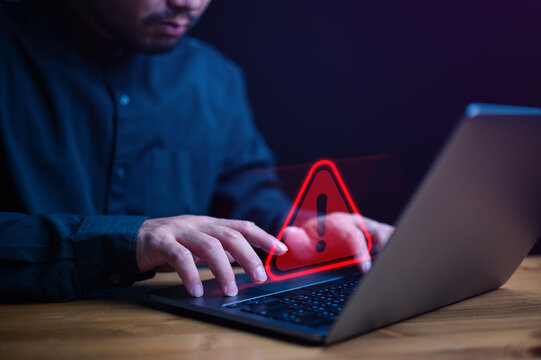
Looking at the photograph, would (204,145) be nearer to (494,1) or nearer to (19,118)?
(19,118)

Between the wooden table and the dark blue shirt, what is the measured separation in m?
0.22

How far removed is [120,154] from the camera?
4.54ft

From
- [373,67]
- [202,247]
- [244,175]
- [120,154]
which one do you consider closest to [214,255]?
[202,247]

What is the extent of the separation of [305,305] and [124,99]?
957mm

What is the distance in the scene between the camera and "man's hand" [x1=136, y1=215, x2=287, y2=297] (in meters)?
0.71

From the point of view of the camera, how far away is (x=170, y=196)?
5.06 ft

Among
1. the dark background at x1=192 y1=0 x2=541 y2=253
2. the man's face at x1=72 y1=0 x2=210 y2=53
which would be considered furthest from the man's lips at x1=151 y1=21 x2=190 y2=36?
the dark background at x1=192 y1=0 x2=541 y2=253

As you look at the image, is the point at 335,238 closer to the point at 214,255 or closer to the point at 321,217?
→ the point at 321,217

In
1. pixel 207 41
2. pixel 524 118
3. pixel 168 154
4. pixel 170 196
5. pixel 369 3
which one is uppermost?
pixel 369 3

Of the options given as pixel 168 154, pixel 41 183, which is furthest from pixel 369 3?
pixel 41 183

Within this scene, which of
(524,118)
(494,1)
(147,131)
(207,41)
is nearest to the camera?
(524,118)

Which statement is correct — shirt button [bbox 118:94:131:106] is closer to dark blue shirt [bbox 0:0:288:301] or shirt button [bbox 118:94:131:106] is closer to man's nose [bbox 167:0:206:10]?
dark blue shirt [bbox 0:0:288:301]

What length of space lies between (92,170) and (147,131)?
0.19 m

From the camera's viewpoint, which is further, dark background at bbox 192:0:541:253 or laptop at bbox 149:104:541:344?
dark background at bbox 192:0:541:253
